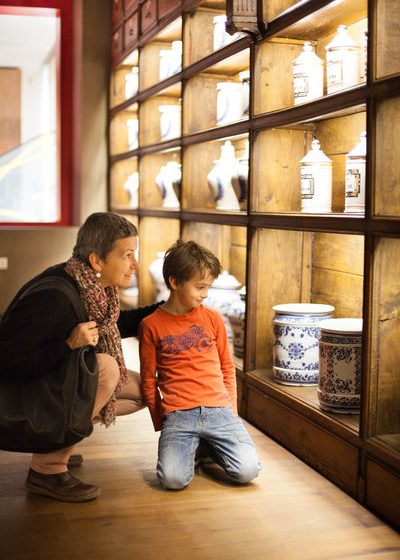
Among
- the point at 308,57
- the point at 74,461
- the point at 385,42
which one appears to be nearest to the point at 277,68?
the point at 308,57

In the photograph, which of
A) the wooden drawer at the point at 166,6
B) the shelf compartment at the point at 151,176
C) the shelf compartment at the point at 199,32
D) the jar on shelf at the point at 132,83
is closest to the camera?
the shelf compartment at the point at 199,32

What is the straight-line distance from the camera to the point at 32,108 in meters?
6.87

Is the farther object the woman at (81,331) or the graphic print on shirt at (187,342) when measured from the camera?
the graphic print on shirt at (187,342)

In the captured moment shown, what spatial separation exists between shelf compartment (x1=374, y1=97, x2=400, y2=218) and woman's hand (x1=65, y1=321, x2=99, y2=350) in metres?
0.86

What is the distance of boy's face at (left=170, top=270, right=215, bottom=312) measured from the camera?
8.86ft

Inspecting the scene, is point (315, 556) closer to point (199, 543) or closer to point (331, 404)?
point (199, 543)

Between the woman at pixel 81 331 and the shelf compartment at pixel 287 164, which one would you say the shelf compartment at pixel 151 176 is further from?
the woman at pixel 81 331

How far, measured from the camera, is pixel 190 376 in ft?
9.09

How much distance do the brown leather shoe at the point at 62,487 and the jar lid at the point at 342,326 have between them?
0.90 metres

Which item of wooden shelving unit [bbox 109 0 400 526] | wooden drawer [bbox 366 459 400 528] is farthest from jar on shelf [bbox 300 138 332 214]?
wooden drawer [bbox 366 459 400 528]

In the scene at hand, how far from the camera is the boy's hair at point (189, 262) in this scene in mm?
2693

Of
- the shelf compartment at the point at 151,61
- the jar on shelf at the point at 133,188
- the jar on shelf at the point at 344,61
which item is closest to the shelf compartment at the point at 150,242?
the jar on shelf at the point at 133,188

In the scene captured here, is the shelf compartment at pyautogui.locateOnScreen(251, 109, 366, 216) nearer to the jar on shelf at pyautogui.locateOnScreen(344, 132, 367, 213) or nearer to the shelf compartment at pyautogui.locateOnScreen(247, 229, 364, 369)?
the shelf compartment at pyautogui.locateOnScreen(247, 229, 364, 369)

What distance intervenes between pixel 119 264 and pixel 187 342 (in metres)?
0.37
